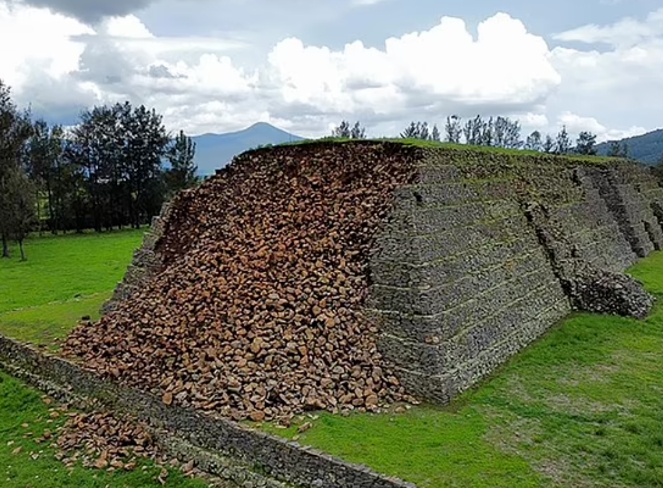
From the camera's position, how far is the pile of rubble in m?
9.33

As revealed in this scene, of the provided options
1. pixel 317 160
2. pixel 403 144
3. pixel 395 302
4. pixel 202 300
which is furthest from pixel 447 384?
pixel 317 160

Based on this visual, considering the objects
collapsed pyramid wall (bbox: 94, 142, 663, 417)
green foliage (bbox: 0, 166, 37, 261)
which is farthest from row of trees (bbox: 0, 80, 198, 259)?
collapsed pyramid wall (bbox: 94, 142, 663, 417)

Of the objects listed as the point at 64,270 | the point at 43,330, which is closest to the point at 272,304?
the point at 43,330

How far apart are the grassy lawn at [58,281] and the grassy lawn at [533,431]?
801 cm

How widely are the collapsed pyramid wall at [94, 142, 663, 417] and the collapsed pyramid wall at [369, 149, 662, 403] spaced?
3cm

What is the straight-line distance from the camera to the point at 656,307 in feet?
47.0

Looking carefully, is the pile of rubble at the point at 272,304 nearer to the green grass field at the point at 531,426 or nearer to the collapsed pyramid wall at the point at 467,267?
the collapsed pyramid wall at the point at 467,267

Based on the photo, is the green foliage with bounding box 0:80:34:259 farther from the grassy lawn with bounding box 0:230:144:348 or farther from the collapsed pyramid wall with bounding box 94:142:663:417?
the collapsed pyramid wall with bounding box 94:142:663:417

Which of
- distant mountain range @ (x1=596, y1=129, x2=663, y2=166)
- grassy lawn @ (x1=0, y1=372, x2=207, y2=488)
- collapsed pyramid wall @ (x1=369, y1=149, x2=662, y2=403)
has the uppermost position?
distant mountain range @ (x1=596, y1=129, x2=663, y2=166)

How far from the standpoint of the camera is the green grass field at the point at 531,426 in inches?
292

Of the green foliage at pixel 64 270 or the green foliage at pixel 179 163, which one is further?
the green foliage at pixel 179 163

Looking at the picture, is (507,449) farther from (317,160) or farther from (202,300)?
(317,160)

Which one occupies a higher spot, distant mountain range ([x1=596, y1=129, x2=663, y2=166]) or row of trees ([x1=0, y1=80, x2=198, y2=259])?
distant mountain range ([x1=596, y1=129, x2=663, y2=166])

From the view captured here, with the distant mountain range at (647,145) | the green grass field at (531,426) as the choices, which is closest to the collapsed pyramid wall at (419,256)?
the green grass field at (531,426)
